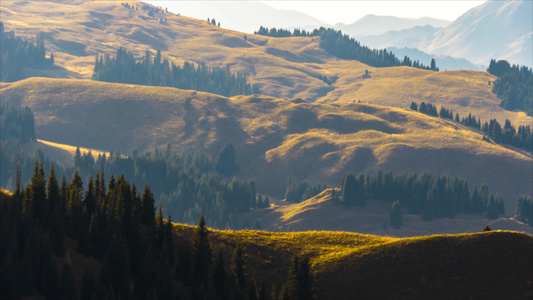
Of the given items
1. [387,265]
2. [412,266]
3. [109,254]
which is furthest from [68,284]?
[412,266]

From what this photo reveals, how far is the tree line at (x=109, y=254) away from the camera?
86.4m

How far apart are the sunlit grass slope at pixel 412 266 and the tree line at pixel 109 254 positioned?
16.0 feet

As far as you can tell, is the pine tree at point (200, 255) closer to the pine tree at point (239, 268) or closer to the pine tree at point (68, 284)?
the pine tree at point (239, 268)

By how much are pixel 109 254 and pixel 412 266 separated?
37.6m

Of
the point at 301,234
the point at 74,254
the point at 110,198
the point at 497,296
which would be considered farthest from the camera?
the point at 301,234

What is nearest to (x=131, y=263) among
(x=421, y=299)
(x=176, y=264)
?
(x=176, y=264)

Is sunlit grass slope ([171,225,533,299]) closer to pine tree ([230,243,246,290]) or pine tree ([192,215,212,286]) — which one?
pine tree ([230,243,246,290])

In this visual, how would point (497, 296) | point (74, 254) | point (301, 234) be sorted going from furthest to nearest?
point (301, 234) < point (74, 254) < point (497, 296)

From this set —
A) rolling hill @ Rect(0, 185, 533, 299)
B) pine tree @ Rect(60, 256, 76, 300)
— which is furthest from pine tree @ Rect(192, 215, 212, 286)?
pine tree @ Rect(60, 256, 76, 300)

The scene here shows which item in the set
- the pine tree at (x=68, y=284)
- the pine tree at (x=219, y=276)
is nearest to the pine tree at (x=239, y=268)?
the pine tree at (x=219, y=276)

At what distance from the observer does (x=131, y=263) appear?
9644cm

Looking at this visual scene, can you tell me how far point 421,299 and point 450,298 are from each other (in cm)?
333

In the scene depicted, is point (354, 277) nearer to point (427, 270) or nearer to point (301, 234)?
point (427, 270)

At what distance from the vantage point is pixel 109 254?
307ft
